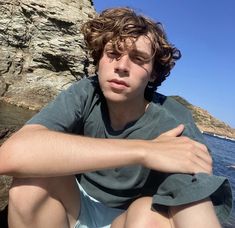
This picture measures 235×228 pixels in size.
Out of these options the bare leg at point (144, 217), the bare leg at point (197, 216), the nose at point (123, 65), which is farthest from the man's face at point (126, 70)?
the bare leg at point (197, 216)

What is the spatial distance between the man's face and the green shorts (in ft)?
2.39

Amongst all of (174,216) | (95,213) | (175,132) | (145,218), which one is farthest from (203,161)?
(95,213)

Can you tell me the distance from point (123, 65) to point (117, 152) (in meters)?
0.64

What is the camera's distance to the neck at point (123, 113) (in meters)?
2.72

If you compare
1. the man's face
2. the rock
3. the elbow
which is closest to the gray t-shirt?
the man's face

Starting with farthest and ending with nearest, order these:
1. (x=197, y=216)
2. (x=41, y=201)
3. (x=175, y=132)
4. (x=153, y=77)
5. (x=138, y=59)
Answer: (x=153, y=77) → (x=138, y=59) → (x=175, y=132) → (x=41, y=201) → (x=197, y=216)

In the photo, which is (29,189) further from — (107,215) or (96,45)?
(96,45)

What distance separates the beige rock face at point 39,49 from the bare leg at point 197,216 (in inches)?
695

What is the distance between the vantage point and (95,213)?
2785 mm

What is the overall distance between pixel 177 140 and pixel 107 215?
0.84 meters

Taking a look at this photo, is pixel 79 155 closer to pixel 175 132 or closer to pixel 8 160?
pixel 8 160

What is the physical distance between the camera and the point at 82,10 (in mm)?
21781

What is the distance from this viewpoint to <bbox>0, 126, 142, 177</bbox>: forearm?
2.20 meters

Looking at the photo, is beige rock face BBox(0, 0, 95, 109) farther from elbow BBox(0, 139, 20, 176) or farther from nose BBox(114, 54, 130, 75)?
elbow BBox(0, 139, 20, 176)
